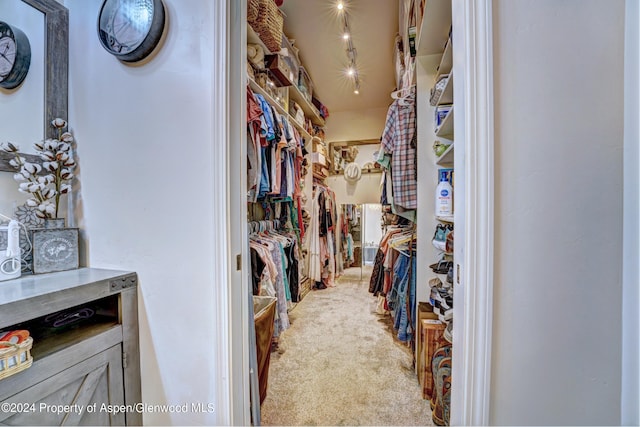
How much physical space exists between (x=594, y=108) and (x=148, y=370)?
1.76m

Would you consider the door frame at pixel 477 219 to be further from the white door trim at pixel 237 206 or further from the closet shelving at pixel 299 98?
the closet shelving at pixel 299 98

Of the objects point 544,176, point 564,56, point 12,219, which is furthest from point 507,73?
point 12,219

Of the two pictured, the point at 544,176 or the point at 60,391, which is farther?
the point at 60,391

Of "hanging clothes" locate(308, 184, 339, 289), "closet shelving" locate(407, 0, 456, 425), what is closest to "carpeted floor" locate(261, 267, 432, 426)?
"closet shelving" locate(407, 0, 456, 425)

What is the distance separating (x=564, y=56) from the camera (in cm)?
64

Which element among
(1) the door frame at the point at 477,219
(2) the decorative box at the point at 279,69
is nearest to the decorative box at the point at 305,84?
(2) the decorative box at the point at 279,69

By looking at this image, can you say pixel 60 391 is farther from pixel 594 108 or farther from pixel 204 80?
pixel 594 108

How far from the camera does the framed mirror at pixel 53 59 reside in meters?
1.09

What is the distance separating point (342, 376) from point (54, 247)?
5.77ft

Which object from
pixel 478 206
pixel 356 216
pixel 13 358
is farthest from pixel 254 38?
pixel 356 216

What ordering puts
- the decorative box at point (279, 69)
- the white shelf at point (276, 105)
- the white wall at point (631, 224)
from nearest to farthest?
the white wall at point (631, 224), the white shelf at point (276, 105), the decorative box at point (279, 69)

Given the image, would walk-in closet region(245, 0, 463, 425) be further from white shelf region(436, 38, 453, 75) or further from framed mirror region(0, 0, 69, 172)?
framed mirror region(0, 0, 69, 172)

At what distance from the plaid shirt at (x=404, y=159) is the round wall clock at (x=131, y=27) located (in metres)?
1.57

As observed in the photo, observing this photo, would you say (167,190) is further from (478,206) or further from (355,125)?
(355,125)
